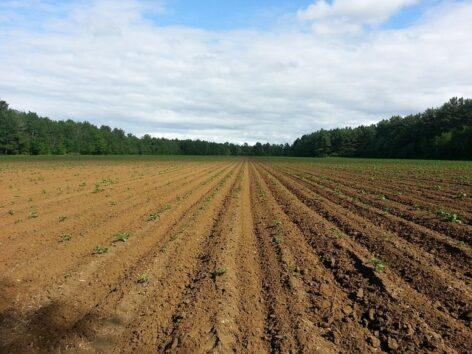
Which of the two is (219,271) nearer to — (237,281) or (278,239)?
(237,281)

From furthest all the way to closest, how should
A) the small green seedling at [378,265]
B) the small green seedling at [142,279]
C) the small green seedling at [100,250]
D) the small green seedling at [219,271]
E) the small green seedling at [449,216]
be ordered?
1. the small green seedling at [449,216]
2. the small green seedling at [100,250]
3. the small green seedling at [378,265]
4. the small green seedling at [219,271]
5. the small green seedling at [142,279]

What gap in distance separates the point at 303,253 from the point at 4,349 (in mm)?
6025

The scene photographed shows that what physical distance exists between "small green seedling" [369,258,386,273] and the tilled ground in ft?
0.19

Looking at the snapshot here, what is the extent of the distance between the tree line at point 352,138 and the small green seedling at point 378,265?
77100mm

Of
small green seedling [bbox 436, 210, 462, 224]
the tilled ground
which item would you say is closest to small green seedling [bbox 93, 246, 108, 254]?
the tilled ground

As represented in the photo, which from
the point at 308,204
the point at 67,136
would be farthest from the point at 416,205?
the point at 67,136

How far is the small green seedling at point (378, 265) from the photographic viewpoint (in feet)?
24.6

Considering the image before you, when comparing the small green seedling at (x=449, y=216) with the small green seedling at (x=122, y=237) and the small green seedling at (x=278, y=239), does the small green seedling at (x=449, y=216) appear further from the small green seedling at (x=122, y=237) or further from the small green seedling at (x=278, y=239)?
the small green seedling at (x=122, y=237)

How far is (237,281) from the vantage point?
709 cm

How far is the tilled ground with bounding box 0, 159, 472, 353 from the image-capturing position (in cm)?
510

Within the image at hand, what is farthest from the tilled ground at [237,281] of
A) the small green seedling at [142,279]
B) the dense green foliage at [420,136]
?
the dense green foliage at [420,136]

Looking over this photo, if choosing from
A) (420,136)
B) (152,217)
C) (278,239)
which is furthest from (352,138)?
(278,239)

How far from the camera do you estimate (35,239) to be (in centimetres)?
1009

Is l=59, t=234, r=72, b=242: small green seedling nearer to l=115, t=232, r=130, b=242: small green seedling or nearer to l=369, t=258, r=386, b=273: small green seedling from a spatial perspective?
l=115, t=232, r=130, b=242: small green seedling
